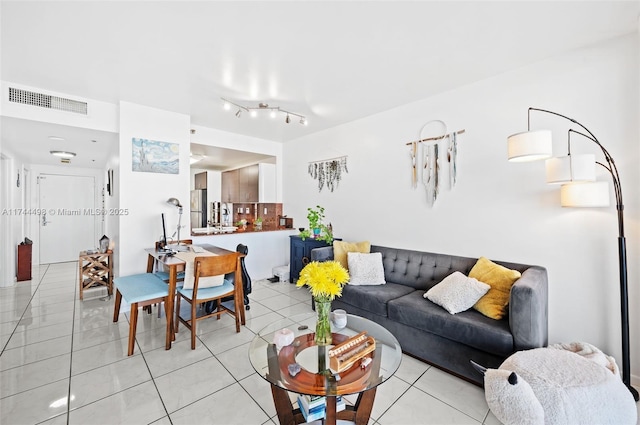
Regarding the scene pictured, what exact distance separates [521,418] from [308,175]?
411 cm

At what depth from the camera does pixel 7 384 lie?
2.06m

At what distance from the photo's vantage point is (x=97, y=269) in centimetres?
420

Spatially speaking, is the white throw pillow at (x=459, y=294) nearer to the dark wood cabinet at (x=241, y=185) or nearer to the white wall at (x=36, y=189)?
the dark wood cabinet at (x=241, y=185)

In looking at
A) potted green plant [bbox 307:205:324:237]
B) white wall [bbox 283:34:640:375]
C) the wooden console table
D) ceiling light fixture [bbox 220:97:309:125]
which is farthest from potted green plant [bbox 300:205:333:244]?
the wooden console table

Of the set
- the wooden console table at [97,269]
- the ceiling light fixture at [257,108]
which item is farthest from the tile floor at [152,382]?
the ceiling light fixture at [257,108]

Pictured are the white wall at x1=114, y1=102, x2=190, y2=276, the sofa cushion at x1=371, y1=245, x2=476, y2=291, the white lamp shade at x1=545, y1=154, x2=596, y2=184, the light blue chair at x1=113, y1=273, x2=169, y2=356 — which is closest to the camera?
the white lamp shade at x1=545, y1=154, x2=596, y2=184

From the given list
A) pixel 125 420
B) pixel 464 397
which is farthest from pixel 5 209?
pixel 464 397

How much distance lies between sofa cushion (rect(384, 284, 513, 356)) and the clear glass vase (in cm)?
102

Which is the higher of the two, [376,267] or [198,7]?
[198,7]

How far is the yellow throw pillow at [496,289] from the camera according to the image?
222 centimetres

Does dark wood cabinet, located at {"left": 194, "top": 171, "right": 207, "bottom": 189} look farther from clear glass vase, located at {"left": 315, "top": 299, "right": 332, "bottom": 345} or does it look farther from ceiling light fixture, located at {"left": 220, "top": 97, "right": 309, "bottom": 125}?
clear glass vase, located at {"left": 315, "top": 299, "right": 332, "bottom": 345}

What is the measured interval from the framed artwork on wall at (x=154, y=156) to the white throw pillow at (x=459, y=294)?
11.8 feet

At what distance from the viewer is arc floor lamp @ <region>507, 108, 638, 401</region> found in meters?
1.94

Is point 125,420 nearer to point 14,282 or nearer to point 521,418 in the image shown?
point 521,418
